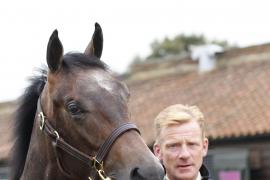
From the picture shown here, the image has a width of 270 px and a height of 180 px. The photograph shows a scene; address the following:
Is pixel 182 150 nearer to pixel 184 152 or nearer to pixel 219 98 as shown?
pixel 184 152

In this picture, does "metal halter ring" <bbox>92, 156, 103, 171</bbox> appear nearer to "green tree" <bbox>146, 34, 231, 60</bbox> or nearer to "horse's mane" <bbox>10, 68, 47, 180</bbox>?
"horse's mane" <bbox>10, 68, 47, 180</bbox>

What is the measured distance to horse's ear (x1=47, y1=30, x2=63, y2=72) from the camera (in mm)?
3945

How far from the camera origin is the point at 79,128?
374 cm

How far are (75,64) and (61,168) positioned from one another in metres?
0.63

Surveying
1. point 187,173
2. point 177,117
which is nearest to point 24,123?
point 177,117

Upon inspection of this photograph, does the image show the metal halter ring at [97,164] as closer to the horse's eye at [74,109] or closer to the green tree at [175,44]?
the horse's eye at [74,109]

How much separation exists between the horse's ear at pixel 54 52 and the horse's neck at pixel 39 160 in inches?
15.7

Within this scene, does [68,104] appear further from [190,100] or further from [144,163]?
[190,100]

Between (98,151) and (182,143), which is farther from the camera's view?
(182,143)

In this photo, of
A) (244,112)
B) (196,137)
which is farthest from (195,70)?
(196,137)

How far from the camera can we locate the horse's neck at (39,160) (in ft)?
12.7

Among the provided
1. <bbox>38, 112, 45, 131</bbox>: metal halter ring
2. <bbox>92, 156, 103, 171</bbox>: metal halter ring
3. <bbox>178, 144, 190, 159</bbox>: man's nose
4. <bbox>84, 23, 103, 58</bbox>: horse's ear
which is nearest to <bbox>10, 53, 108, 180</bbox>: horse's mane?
<bbox>38, 112, 45, 131</bbox>: metal halter ring

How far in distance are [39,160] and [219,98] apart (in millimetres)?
15166

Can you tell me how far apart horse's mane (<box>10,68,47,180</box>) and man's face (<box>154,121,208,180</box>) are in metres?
0.85
